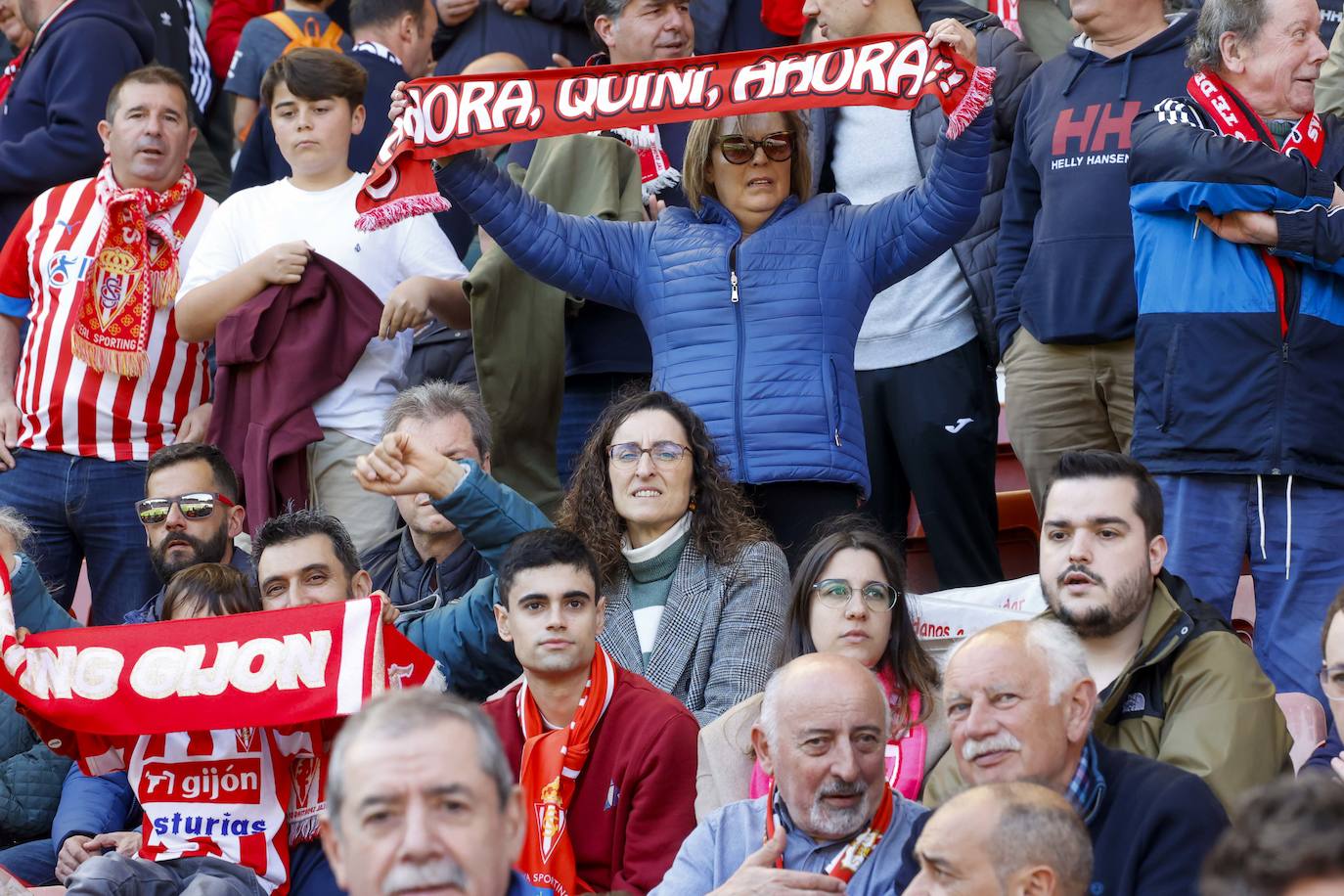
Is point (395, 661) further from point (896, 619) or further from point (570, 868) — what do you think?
point (896, 619)

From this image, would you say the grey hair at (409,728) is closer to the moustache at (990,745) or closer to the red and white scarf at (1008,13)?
the moustache at (990,745)

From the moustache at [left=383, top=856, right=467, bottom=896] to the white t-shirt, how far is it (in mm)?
3602

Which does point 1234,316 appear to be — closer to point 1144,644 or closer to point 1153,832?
point 1144,644

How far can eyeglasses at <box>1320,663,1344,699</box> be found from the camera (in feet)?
13.1

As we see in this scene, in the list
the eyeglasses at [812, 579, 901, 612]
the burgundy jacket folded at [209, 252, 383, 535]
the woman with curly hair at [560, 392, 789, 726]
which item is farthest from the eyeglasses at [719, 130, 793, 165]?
the eyeglasses at [812, 579, 901, 612]

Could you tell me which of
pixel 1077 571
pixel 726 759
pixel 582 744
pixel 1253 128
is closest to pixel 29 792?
pixel 582 744

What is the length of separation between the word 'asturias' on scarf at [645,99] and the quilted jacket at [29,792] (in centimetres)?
177

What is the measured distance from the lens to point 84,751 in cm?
502

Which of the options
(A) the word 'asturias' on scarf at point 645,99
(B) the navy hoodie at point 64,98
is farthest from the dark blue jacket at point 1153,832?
(B) the navy hoodie at point 64,98

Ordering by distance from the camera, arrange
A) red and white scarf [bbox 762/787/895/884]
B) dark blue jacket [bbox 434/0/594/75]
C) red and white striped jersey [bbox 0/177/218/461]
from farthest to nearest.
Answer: dark blue jacket [bbox 434/0/594/75] < red and white striped jersey [bbox 0/177/218/461] < red and white scarf [bbox 762/787/895/884]

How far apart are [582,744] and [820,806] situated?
2.55 ft

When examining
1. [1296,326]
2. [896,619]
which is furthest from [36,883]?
[1296,326]

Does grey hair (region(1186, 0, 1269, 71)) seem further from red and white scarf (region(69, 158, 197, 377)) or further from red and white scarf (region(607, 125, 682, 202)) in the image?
red and white scarf (region(69, 158, 197, 377))

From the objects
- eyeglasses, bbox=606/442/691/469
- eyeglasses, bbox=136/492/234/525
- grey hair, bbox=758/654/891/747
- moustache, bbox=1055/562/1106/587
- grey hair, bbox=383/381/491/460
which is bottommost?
grey hair, bbox=758/654/891/747
